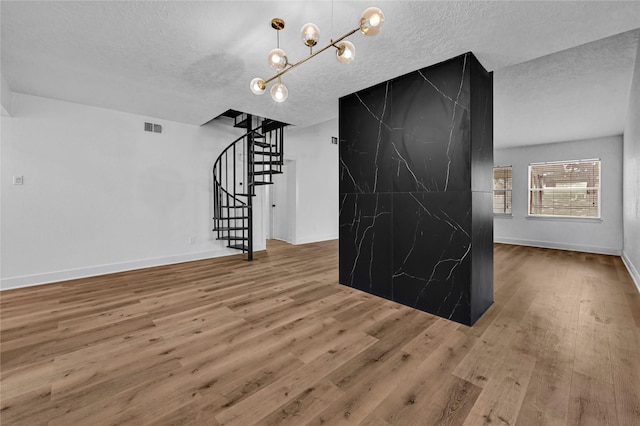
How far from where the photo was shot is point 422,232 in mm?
2869

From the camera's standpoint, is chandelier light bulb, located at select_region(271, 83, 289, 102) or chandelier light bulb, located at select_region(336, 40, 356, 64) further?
chandelier light bulb, located at select_region(271, 83, 289, 102)

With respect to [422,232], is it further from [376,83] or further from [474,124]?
[376,83]

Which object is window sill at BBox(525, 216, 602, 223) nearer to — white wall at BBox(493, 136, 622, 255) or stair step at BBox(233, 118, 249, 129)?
white wall at BBox(493, 136, 622, 255)

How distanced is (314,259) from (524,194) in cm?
601

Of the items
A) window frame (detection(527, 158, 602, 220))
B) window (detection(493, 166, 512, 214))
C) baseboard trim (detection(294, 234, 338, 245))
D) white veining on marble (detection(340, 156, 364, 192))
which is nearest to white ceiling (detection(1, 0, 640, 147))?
white veining on marble (detection(340, 156, 364, 192))

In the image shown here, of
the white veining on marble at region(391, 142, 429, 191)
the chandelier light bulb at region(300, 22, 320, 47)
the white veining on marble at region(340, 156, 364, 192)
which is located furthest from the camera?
the white veining on marble at region(340, 156, 364, 192)

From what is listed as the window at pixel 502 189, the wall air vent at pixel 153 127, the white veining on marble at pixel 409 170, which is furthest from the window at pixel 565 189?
the wall air vent at pixel 153 127

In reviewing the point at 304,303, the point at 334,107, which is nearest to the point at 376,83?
the point at 334,107

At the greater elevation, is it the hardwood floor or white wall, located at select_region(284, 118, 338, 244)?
white wall, located at select_region(284, 118, 338, 244)

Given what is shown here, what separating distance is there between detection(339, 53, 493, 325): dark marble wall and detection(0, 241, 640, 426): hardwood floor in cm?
29

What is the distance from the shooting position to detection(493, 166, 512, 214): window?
7457 millimetres

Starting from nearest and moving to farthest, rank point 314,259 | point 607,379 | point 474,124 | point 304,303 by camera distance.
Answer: point 607,379, point 474,124, point 304,303, point 314,259

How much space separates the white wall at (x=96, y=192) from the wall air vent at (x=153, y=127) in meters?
0.08

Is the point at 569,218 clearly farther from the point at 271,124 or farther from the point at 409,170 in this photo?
the point at 271,124
